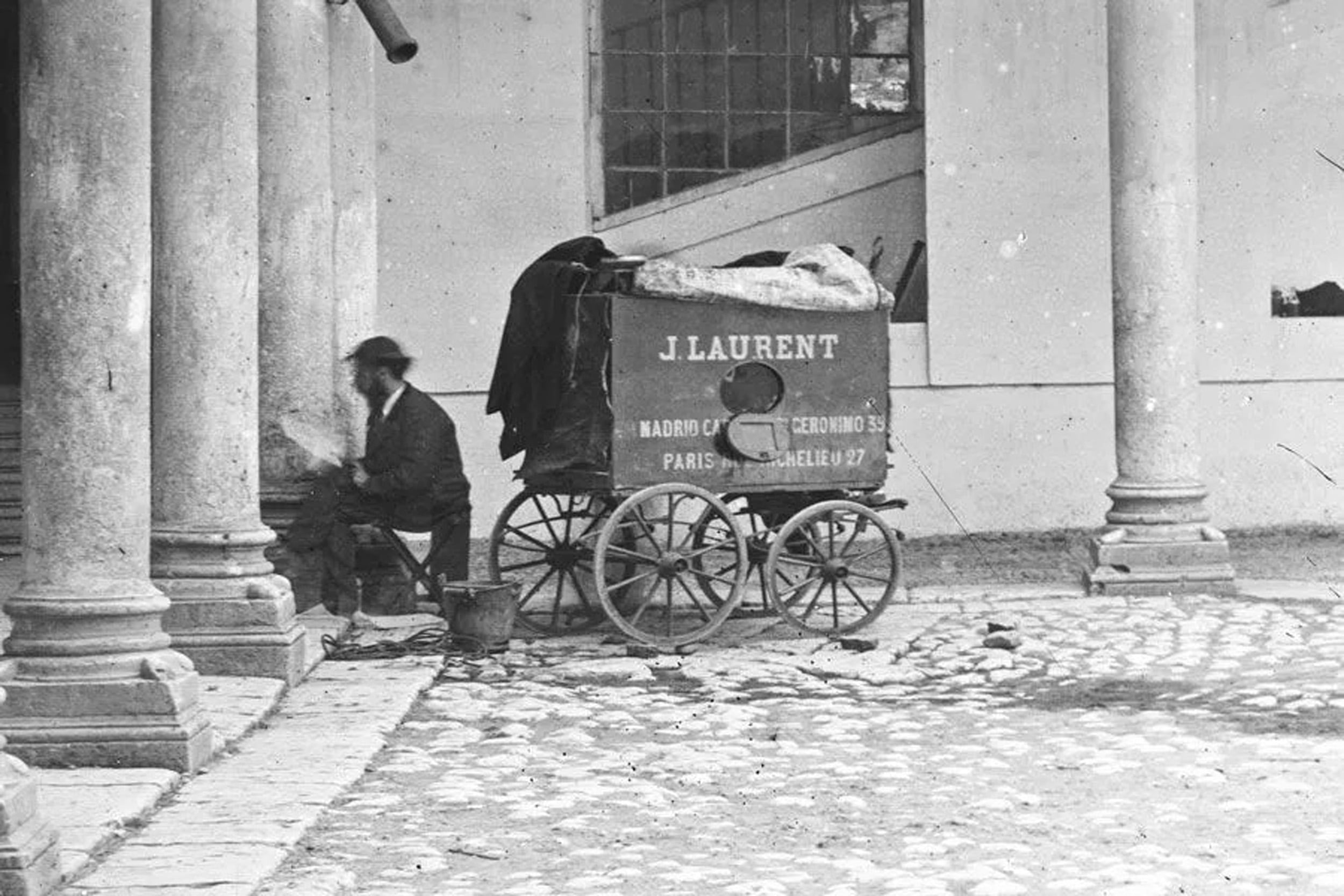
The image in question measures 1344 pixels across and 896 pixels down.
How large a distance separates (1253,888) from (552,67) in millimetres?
10312

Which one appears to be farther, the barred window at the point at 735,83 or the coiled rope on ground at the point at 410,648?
the barred window at the point at 735,83

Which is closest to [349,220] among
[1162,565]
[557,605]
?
[557,605]

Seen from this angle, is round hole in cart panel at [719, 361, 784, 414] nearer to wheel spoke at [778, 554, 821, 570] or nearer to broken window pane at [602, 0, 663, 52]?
wheel spoke at [778, 554, 821, 570]

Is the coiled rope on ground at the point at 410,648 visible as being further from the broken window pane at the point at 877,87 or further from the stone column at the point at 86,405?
the broken window pane at the point at 877,87

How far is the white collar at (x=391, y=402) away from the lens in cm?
1154

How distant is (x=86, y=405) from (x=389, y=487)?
453 centimetres

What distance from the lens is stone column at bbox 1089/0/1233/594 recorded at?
12156 millimetres

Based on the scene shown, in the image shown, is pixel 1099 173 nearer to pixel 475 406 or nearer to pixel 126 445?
pixel 475 406

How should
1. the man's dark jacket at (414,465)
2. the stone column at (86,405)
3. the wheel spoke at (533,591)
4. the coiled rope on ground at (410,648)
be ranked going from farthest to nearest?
the man's dark jacket at (414,465) < the wheel spoke at (533,591) < the coiled rope on ground at (410,648) < the stone column at (86,405)

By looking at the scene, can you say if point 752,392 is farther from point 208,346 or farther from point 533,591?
point 208,346

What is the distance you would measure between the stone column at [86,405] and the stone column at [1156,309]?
21.2 feet

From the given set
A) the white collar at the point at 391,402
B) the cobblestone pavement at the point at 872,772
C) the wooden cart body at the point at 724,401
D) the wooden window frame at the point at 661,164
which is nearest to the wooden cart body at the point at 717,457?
the wooden cart body at the point at 724,401

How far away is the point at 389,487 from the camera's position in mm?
11281

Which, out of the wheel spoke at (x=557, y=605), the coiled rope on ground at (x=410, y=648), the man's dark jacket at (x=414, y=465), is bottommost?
the coiled rope on ground at (x=410, y=648)
